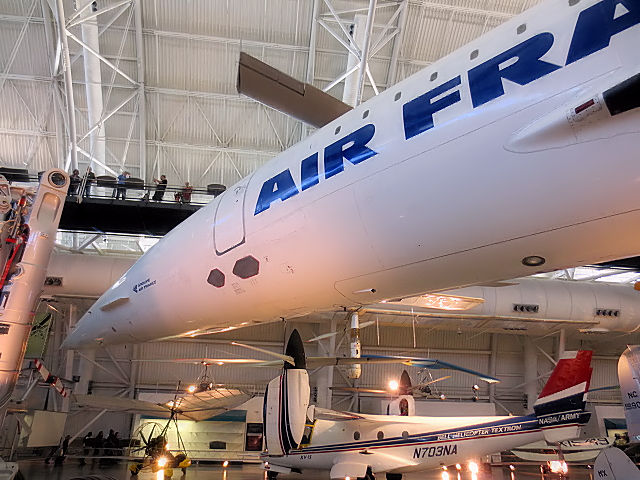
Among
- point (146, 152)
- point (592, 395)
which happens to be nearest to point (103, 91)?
point (146, 152)

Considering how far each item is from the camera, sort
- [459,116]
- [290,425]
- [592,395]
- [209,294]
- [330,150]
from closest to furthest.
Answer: [459,116]
[330,150]
[209,294]
[290,425]
[592,395]

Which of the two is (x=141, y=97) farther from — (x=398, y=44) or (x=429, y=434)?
(x=429, y=434)

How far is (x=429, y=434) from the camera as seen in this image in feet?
40.7

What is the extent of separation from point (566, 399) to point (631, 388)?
338cm

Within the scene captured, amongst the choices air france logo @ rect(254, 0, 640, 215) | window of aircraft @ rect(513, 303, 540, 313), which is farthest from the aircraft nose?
window of aircraft @ rect(513, 303, 540, 313)

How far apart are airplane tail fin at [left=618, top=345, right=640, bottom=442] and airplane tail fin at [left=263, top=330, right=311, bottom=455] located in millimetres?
5856

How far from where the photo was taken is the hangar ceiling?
56.9 ft

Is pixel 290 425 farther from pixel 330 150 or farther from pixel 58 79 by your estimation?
pixel 58 79

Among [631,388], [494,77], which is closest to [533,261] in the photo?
[494,77]

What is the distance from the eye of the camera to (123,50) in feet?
60.9

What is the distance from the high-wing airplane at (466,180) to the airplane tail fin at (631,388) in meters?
6.34

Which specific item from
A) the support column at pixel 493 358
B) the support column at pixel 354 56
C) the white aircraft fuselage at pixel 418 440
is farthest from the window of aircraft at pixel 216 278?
the support column at pixel 493 358

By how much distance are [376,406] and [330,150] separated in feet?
66.0

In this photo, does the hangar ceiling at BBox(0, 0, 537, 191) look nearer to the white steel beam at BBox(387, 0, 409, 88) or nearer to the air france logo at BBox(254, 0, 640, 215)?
the white steel beam at BBox(387, 0, 409, 88)
